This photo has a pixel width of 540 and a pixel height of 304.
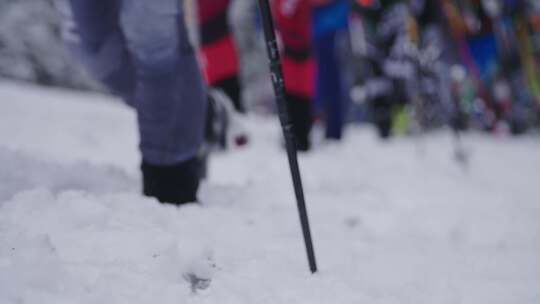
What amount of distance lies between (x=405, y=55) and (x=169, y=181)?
463 centimetres

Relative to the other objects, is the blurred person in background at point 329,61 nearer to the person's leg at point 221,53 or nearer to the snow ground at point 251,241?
the person's leg at point 221,53

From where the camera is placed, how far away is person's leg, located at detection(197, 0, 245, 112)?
343 centimetres

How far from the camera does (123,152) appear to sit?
3936 millimetres

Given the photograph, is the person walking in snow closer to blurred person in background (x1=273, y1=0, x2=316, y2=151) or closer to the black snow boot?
the black snow boot

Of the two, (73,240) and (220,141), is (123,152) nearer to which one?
(220,141)

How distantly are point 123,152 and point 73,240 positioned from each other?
2801mm

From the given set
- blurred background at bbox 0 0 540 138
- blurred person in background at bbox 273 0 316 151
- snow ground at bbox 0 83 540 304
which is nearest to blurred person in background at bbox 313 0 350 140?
blurred background at bbox 0 0 540 138

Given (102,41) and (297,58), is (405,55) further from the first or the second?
(102,41)

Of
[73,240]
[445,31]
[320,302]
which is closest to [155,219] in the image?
[73,240]

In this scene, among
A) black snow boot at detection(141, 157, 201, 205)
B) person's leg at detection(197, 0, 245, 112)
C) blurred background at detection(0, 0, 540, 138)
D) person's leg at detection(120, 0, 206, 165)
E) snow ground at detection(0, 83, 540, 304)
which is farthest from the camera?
blurred background at detection(0, 0, 540, 138)

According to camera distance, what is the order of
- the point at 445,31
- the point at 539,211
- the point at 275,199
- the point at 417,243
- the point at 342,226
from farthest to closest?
the point at 445,31, the point at 539,211, the point at 275,199, the point at 342,226, the point at 417,243

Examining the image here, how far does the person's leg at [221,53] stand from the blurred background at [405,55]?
11cm

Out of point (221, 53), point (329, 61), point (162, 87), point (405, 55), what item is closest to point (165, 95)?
point (162, 87)

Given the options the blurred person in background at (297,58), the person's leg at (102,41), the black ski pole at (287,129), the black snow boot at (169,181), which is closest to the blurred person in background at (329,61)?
the blurred person in background at (297,58)
